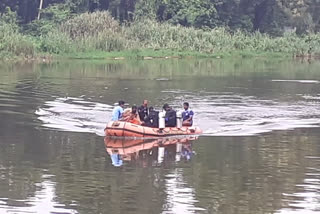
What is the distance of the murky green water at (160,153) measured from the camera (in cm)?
1547

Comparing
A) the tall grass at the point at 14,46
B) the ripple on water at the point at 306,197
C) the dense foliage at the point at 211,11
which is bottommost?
the ripple on water at the point at 306,197

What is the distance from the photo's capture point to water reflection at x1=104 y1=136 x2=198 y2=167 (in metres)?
20.2

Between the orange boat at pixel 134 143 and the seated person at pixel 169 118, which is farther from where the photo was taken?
the seated person at pixel 169 118

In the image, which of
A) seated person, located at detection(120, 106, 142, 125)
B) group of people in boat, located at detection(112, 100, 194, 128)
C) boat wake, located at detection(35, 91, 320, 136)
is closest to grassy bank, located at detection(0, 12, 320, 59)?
boat wake, located at detection(35, 91, 320, 136)

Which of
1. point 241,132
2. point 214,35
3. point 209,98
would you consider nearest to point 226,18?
point 214,35

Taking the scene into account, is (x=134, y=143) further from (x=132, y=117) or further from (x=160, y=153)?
(x=160, y=153)

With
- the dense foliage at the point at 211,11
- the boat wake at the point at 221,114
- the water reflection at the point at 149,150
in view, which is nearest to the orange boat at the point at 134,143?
the water reflection at the point at 149,150

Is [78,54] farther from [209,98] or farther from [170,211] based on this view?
[170,211]

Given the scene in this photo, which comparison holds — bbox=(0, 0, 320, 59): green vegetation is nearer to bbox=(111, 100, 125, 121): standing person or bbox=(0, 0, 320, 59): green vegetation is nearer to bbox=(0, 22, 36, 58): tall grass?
bbox=(0, 22, 36, 58): tall grass

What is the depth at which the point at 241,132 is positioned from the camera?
84.9ft

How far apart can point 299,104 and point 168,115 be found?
1132cm

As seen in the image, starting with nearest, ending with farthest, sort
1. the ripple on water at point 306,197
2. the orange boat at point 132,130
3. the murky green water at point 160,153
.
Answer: the ripple on water at point 306,197
the murky green water at point 160,153
the orange boat at point 132,130

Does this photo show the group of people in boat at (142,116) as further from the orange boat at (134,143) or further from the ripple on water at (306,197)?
the ripple on water at (306,197)

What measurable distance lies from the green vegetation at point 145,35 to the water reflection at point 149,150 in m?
39.9
